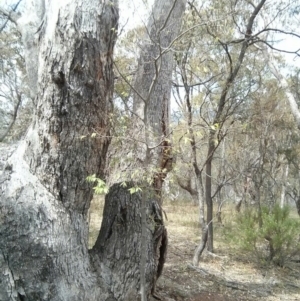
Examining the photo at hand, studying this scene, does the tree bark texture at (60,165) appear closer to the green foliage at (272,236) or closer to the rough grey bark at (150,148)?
the rough grey bark at (150,148)

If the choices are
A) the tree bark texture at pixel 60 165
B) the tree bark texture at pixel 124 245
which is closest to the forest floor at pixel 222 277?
the tree bark texture at pixel 124 245

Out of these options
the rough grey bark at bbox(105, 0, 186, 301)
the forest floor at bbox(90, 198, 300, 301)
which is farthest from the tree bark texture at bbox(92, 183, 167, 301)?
the forest floor at bbox(90, 198, 300, 301)

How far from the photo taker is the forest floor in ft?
15.7

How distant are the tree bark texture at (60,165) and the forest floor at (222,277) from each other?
1.73 meters

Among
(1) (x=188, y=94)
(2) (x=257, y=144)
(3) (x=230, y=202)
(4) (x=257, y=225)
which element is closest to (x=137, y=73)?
(1) (x=188, y=94)

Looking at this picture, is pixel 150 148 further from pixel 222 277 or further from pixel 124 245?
pixel 222 277

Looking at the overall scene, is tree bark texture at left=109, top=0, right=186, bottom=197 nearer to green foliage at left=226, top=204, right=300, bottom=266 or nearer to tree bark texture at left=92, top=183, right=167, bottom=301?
tree bark texture at left=92, top=183, right=167, bottom=301

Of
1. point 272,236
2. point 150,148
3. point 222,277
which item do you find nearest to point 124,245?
point 150,148

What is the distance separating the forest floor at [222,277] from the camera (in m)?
4.77

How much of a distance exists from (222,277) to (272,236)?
136cm

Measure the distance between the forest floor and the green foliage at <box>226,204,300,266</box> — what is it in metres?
0.20

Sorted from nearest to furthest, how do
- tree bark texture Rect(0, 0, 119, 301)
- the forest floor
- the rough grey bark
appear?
tree bark texture Rect(0, 0, 119, 301) → the rough grey bark → the forest floor

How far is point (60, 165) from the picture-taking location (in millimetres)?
2863

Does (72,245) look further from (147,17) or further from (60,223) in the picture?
(147,17)
